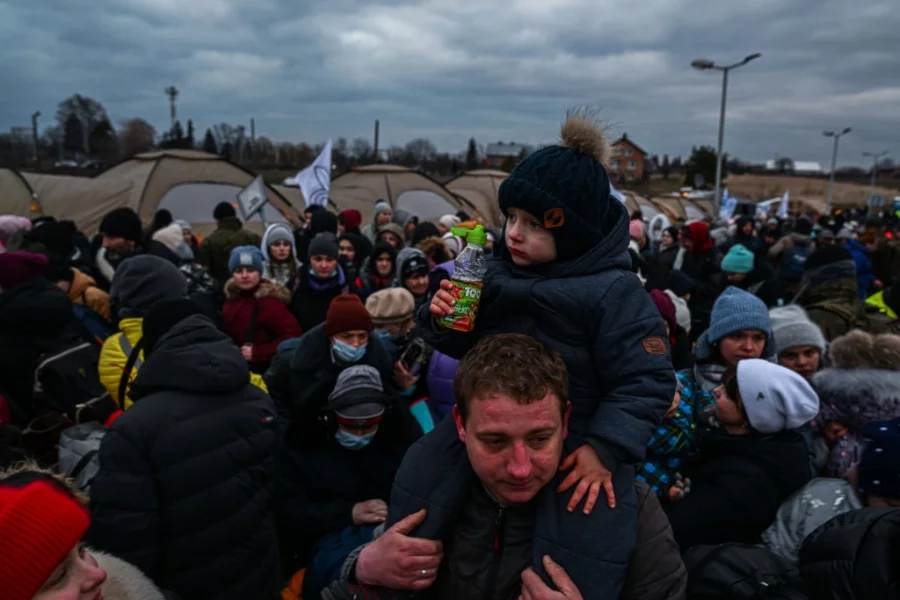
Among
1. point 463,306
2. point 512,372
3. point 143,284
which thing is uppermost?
point 463,306

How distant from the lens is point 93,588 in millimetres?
1553

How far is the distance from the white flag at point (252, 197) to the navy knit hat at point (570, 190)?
9616 mm

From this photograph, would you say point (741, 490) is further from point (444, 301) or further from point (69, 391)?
point (69, 391)

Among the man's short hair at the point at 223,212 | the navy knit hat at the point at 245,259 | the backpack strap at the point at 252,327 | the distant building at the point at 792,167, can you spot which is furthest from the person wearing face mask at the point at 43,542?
the distant building at the point at 792,167

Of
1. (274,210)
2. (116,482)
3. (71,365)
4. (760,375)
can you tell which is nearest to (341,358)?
(116,482)

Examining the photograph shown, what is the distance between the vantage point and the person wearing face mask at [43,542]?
4.56 ft

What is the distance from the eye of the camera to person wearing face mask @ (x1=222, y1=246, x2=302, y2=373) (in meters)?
5.19

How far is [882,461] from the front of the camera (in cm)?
208

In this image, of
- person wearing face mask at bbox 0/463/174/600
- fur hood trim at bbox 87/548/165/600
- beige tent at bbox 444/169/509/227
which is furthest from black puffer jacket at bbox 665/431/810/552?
beige tent at bbox 444/169/509/227

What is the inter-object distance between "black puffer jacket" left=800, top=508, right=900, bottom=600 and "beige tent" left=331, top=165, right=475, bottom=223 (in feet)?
54.7

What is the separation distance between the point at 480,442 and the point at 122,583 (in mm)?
1185

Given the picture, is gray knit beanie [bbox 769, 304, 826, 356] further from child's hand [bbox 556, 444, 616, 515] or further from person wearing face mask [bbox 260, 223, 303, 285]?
person wearing face mask [bbox 260, 223, 303, 285]

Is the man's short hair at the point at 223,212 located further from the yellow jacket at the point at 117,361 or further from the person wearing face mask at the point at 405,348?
the yellow jacket at the point at 117,361

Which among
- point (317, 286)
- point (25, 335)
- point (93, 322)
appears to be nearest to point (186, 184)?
point (317, 286)
